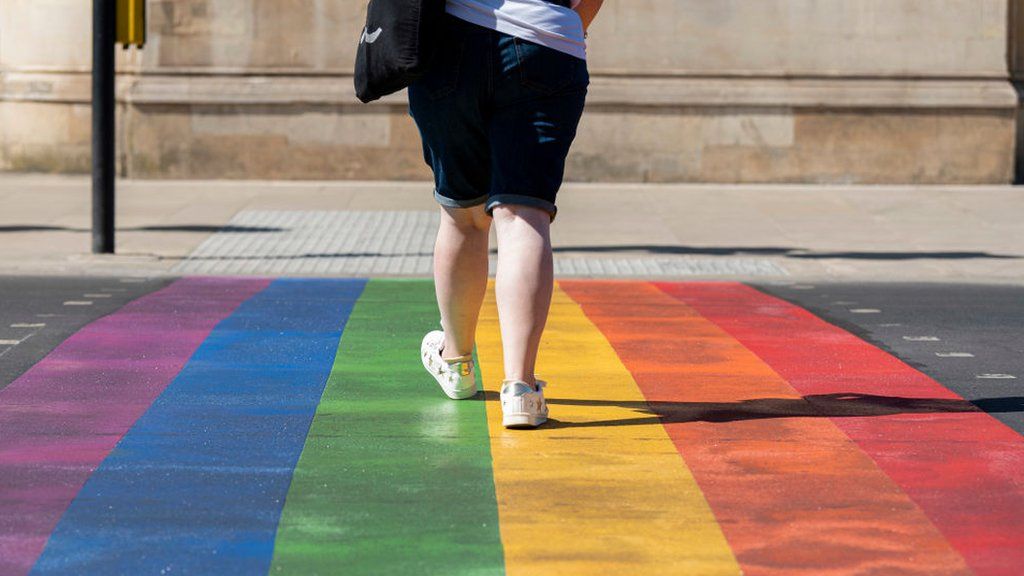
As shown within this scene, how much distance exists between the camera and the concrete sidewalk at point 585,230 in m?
11.1

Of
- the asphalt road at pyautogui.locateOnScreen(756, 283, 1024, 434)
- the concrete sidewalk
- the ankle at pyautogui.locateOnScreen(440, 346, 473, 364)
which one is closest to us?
the ankle at pyautogui.locateOnScreen(440, 346, 473, 364)

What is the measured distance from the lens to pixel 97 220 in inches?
441

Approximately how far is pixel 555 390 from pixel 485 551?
7.16 ft

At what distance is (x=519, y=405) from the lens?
5.23m

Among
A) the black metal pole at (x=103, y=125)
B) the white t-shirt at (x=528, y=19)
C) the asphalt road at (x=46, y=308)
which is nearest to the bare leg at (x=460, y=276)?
the white t-shirt at (x=528, y=19)

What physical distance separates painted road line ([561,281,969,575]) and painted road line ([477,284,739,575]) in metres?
0.07

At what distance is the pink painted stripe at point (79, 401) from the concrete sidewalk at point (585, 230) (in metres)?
2.55

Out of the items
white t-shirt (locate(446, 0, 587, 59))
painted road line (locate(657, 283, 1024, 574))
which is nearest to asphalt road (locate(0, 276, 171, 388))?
white t-shirt (locate(446, 0, 587, 59))

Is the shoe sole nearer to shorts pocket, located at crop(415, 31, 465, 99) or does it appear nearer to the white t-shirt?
shorts pocket, located at crop(415, 31, 465, 99)

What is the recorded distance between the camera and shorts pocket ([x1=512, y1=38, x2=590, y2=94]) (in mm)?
5227

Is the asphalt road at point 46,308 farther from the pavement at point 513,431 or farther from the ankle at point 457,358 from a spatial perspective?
the ankle at point 457,358

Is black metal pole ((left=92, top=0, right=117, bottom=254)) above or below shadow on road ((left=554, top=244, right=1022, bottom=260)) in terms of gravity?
above

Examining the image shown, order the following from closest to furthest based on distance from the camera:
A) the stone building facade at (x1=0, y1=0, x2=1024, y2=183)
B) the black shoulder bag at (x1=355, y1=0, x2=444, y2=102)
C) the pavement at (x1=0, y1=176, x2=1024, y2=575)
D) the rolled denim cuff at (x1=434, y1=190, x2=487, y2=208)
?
the pavement at (x1=0, y1=176, x2=1024, y2=575)
the black shoulder bag at (x1=355, y1=0, x2=444, y2=102)
the rolled denim cuff at (x1=434, y1=190, x2=487, y2=208)
the stone building facade at (x1=0, y1=0, x2=1024, y2=183)

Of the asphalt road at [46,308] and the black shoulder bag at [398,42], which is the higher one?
the black shoulder bag at [398,42]
